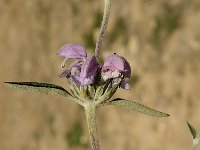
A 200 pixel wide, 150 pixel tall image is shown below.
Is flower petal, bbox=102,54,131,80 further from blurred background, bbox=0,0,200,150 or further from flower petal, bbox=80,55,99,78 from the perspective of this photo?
blurred background, bbox=0,0,200,150

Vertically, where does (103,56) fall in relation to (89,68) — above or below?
above

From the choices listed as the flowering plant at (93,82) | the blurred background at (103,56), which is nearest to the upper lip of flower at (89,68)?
the flowering plant at (93,82)

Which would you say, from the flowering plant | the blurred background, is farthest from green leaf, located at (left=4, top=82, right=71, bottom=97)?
the blurred background

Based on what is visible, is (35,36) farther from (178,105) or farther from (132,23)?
(178,105)

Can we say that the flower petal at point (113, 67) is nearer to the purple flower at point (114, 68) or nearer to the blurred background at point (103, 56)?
the purple flower at point (114, 68)

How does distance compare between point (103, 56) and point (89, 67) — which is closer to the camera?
point (89, 67)

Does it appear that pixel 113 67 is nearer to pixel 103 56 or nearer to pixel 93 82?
pixel 93 82

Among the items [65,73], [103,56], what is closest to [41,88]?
[65,73]
